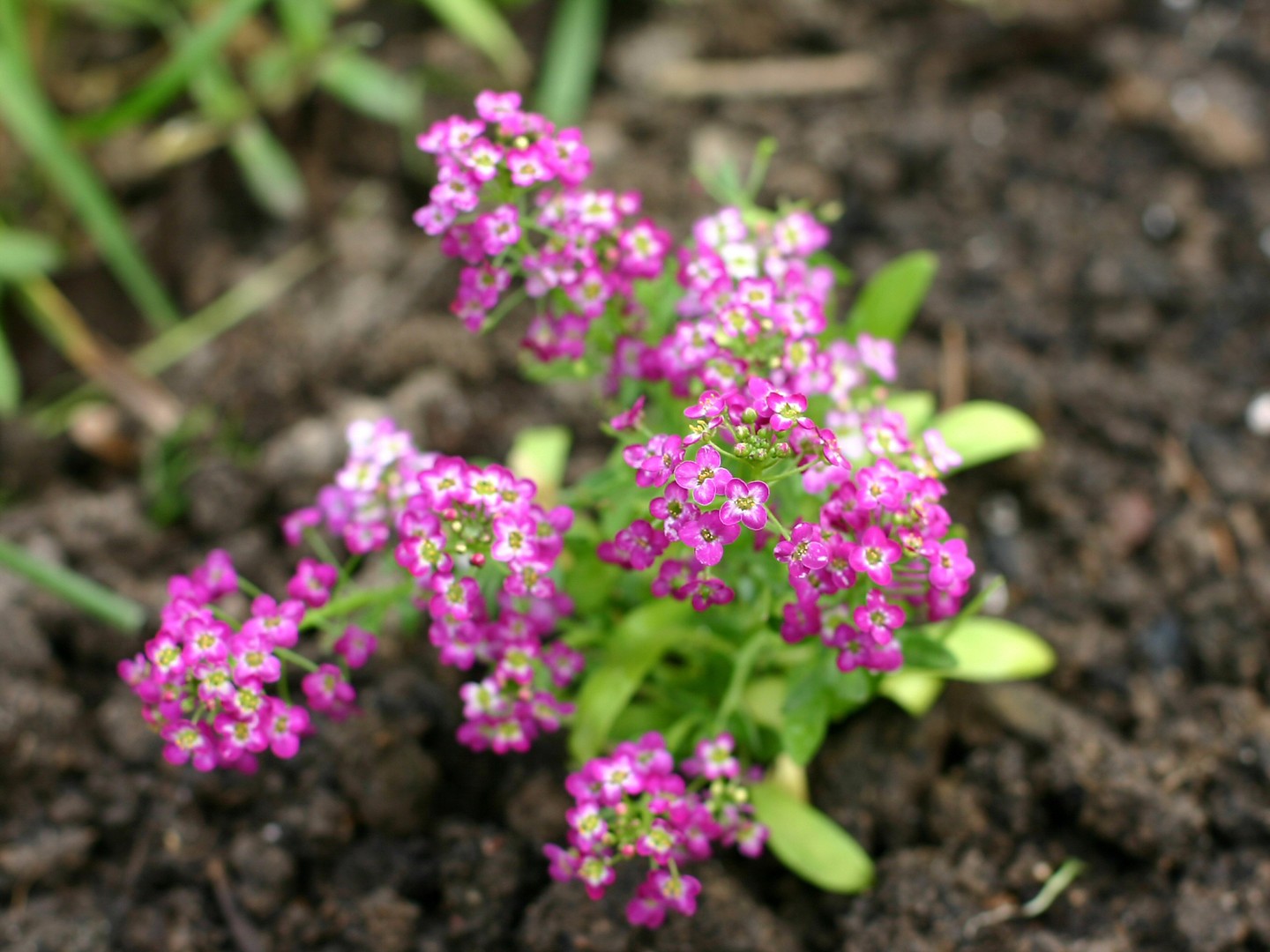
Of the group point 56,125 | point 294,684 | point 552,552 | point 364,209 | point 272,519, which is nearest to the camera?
point 552,552

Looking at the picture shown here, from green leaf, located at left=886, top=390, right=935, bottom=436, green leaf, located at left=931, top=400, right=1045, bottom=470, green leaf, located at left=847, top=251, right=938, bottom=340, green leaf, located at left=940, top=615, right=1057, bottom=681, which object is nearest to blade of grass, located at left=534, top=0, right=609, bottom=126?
green leaf, located at left=847, top=251, right=938, bottom=340

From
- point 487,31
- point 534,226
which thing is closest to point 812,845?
point 534,226

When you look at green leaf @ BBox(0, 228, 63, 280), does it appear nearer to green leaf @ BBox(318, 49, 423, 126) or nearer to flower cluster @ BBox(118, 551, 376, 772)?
green leaf @ BBox(318, 49, 423, 126)

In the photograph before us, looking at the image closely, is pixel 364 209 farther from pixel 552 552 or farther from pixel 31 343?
pixel 552 552

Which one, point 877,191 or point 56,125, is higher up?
point 877,191

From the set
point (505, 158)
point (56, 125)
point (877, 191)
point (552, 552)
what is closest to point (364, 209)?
point (56, 125)

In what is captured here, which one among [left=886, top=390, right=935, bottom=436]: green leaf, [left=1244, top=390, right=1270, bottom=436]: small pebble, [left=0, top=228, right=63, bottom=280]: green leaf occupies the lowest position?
[left=0, top=228, right=63, bottom=280]: green leaf
